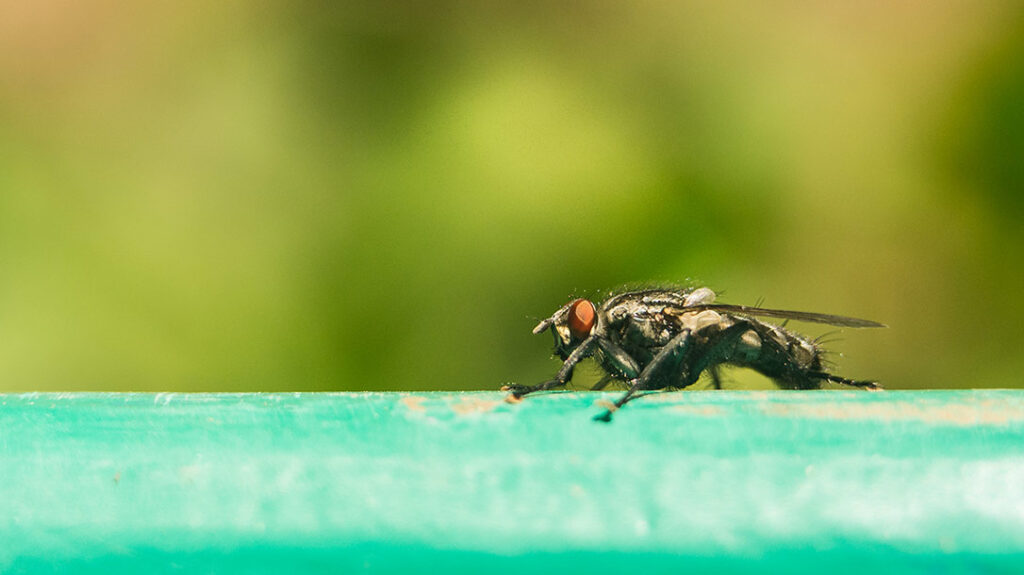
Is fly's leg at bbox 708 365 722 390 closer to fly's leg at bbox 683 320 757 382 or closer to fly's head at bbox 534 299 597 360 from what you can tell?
fly's leg at bbox 683 320 757 382

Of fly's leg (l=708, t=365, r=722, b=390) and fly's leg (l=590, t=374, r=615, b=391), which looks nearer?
fly's leg (l=590, t=374, r=615, b=391)

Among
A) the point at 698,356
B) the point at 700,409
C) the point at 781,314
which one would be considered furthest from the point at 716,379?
the point at 700,409

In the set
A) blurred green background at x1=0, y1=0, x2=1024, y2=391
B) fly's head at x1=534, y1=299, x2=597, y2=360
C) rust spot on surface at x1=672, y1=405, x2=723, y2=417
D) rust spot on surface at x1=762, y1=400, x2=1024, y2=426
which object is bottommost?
rust spot on surface at x1=762, y1=400, x2=1024, y2=426

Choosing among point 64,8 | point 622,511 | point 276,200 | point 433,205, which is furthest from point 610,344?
point 64,8

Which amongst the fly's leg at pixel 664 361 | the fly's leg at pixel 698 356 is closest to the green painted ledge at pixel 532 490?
the fly's leg at pixel 664 361

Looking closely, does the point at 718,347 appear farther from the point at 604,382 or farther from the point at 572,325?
the point at 572,325

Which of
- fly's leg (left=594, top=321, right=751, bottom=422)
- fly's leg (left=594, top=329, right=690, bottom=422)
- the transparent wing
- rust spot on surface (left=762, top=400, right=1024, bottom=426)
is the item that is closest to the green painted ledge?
rust spot on surface (left=762, top=400, right=1024, bottom=426)

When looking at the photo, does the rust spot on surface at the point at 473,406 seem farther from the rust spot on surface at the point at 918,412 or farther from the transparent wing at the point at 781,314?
the transparent wing at the point at 781,314
